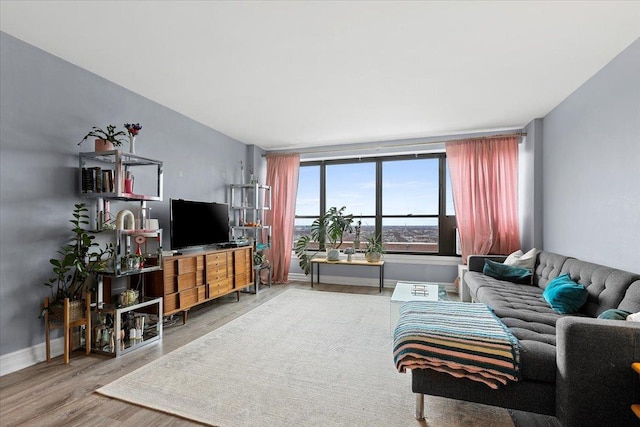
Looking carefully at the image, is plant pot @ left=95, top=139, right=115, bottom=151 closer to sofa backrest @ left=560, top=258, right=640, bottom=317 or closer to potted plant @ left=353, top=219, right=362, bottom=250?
potted plant @ left=353, top=219, right=362, bottom=250

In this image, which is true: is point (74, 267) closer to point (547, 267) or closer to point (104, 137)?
point (104, 137)

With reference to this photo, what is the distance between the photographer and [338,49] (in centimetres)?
243

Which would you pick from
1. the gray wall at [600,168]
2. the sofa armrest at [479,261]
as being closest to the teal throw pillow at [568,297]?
the gray wall at [600,168]

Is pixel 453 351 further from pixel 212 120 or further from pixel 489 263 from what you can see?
pixel 212 120

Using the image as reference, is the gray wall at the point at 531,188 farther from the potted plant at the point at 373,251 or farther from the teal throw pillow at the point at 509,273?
the potted plant at the point at 373,251

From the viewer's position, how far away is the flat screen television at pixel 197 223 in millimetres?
3566

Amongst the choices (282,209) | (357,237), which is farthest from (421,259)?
(282,209)

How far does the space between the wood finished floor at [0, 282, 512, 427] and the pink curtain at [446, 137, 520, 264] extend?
12.6 ft

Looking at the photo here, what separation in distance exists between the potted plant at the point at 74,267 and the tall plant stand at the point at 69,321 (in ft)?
0.23

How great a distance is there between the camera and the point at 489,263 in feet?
12.3

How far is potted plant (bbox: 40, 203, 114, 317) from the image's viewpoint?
8.11 ft

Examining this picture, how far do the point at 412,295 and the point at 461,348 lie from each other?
1576 mm

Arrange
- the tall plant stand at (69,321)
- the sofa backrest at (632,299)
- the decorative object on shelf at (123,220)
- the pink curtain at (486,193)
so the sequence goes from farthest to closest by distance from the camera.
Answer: the pink curtain at (486,193)
the decorative object on shelf at (123,220)
the tall plant stand at (69,321)
the sofa backrest at (632,299)

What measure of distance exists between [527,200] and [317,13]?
3826 millimetres
